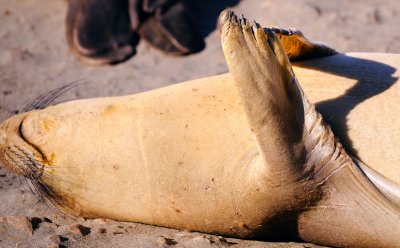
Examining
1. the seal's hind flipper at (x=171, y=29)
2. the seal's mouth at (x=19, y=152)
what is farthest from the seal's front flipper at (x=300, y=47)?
the seal's hind flipper at (x=171, y=29)

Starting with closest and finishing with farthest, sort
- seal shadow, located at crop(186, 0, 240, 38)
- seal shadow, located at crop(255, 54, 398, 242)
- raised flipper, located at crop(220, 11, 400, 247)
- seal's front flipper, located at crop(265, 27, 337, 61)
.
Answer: raised flipper, located at crop(220, 11, 400, 247)
seal shadow, located at crop(255, 54, 398, 242)
seal's front flipper, located at crop(265, 27, 337, 61)
seal shadow, located at crop(186, 0, 240, 38)

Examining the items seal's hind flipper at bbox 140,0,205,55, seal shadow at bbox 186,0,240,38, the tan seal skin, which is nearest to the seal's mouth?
the tan seal skin

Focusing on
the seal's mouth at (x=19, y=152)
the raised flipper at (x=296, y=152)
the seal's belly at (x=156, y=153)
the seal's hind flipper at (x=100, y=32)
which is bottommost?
the seal's hind flipper at (x=100, y=32)

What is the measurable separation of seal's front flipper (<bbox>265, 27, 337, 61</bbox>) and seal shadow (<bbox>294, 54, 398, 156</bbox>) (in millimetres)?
27

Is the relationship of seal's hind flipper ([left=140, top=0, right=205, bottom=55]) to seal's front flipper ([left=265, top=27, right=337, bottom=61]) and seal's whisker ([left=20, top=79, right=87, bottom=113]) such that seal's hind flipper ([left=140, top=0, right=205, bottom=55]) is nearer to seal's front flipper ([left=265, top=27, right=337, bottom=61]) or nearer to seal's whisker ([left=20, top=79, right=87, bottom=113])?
seal's whisker ([left=20, top=79, right=87, bottom=113])

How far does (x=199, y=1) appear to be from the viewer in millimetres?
5691

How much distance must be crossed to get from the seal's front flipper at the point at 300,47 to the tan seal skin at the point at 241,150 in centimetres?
4

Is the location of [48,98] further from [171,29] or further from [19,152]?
[171,29]

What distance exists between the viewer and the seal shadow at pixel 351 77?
2521 mm

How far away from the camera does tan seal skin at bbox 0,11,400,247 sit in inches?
91.6

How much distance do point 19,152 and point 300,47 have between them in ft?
4.24

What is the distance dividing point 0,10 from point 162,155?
3.37 meters

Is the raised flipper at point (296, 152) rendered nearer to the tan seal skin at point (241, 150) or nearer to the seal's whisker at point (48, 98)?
the tan seal skin at point (241, 150)

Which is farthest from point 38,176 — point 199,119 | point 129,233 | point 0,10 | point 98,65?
point 0,10
